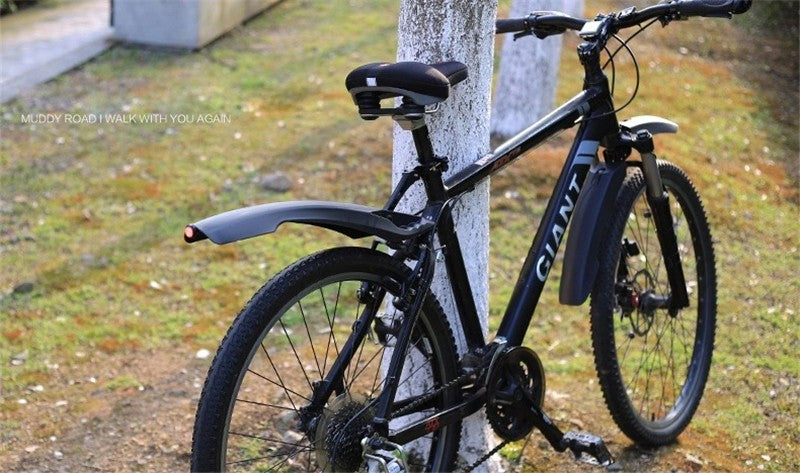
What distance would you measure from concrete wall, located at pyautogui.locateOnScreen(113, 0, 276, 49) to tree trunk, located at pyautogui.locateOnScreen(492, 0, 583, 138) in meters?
3.00

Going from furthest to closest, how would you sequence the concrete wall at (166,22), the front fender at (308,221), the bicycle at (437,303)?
1. the concrete wall at (166,22)
2. the bicycle at (437,303)
3. the front fender at (308,221)

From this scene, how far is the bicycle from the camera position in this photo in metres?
2.46

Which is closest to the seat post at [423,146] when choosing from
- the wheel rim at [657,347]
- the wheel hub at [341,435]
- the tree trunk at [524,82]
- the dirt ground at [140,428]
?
the wheel hub at [341,435]

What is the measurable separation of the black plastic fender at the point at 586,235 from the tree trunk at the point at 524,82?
3181 mm

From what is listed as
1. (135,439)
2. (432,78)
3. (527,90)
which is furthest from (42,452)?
(527,90)

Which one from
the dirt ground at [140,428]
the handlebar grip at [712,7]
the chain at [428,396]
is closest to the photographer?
the chain at [428,396]

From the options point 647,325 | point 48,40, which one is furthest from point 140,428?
point 48,40

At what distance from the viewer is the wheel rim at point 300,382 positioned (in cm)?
264

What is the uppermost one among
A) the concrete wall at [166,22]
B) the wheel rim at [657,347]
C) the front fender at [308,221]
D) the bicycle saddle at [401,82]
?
the bicycle saddle at [401,82]

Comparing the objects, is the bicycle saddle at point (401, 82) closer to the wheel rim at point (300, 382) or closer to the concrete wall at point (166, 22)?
the wheel rim at point (300, 382)

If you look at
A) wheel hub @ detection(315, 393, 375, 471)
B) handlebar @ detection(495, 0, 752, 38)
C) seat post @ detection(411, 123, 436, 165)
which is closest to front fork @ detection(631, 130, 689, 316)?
handlebar @ detection(495, 0, 752, 38)

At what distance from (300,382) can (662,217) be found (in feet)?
5.25

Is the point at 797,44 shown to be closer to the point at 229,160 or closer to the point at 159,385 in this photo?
the point at 229,160

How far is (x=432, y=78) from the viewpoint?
2619 millimetres
